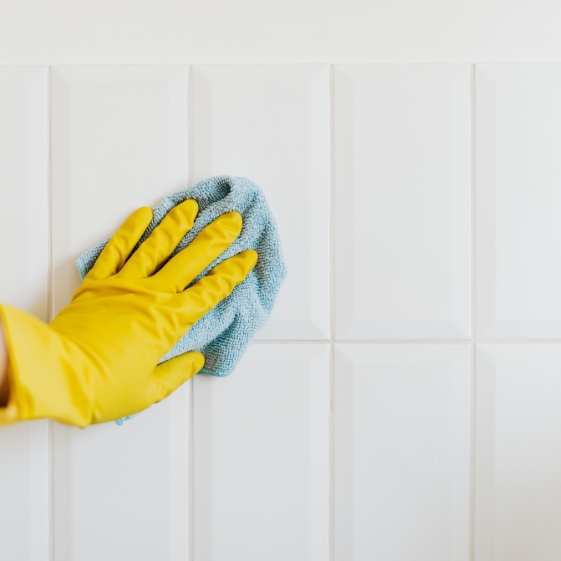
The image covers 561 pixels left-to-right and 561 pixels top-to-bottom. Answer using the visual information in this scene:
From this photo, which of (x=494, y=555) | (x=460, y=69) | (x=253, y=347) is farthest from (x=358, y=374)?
(x=460, y=69)

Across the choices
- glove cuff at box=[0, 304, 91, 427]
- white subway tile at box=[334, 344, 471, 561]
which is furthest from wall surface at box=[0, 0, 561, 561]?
glove cuff at box=[0, 304, 91, 427]

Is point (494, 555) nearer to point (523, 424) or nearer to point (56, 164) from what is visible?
point (523, 424)

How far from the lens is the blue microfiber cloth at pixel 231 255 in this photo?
2.07 ft

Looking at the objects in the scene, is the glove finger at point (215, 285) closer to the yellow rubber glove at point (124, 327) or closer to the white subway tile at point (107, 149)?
the yellow rubber glove at point (124, 327)

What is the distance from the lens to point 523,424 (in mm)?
683

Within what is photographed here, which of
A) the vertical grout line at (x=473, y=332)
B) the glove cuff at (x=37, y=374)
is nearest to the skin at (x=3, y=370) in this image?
the glove cuff at (x=37, y=374)

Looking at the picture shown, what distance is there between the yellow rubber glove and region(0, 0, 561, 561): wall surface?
68 millimetres

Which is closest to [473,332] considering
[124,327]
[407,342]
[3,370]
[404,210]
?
[407,342]

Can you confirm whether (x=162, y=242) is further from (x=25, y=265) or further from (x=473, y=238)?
(x=473, y=238)

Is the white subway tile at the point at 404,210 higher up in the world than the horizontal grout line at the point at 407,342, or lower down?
higher up

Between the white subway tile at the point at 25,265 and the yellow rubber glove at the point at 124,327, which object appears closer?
the yellow rubber glove at the point at 124,327

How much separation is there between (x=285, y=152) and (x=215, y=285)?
0.21 meters

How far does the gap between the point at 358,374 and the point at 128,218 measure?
14.8 inches

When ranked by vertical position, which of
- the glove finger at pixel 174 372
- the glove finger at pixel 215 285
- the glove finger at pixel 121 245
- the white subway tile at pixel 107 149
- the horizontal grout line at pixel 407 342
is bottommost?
the glove finger at pixel 174 372
